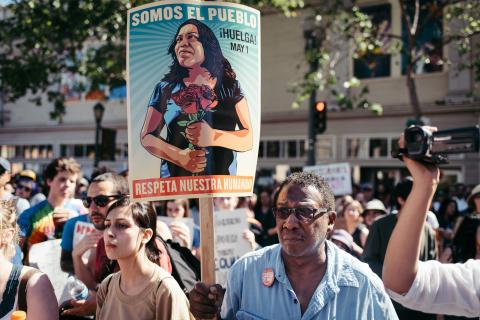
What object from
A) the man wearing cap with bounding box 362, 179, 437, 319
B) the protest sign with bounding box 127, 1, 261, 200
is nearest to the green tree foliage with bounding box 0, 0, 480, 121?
the man wearing cap with bounding box 362, 179, 437, 319

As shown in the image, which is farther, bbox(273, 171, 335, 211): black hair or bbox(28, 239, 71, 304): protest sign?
bbox(28, 239, 71, 304): protest sign

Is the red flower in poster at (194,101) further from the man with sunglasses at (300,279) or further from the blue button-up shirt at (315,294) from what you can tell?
the blue button-up shirt at (315,294)

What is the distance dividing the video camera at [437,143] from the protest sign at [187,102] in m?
1.10

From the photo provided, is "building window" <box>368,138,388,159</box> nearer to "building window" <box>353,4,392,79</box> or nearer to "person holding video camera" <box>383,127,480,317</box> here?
"building window" <box>353,4,392,79</box>

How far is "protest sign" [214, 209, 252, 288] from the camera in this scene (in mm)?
5898

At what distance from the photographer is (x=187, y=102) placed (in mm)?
2816

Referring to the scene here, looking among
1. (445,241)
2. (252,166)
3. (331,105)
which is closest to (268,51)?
(331,105)

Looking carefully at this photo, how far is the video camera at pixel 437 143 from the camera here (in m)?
1.76

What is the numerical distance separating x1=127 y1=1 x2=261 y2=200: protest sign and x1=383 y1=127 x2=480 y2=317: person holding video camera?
101 centimetres

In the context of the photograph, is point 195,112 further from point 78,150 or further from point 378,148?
point 78,150

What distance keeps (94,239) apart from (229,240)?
231 cm

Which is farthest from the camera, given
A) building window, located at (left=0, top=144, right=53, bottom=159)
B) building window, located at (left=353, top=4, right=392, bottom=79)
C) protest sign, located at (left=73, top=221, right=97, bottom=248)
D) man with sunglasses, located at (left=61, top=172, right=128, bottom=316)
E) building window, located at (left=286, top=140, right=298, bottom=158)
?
building window, located at (left=0, top=144, right=53, bottom=159)

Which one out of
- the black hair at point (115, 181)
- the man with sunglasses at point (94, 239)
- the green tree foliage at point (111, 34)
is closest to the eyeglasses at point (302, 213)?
the man with sunglasses at point (94, 239)

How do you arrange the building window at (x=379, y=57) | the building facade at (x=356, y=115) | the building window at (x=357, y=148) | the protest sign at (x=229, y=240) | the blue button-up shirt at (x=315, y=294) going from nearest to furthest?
the blue button-up shirt at (x=315, y=294)
the protest sign at (x=229, y=240)
the building facade at (x=356, y=115)
the building window at (x=379, y=57)
the building window at (x=357, y=148)
